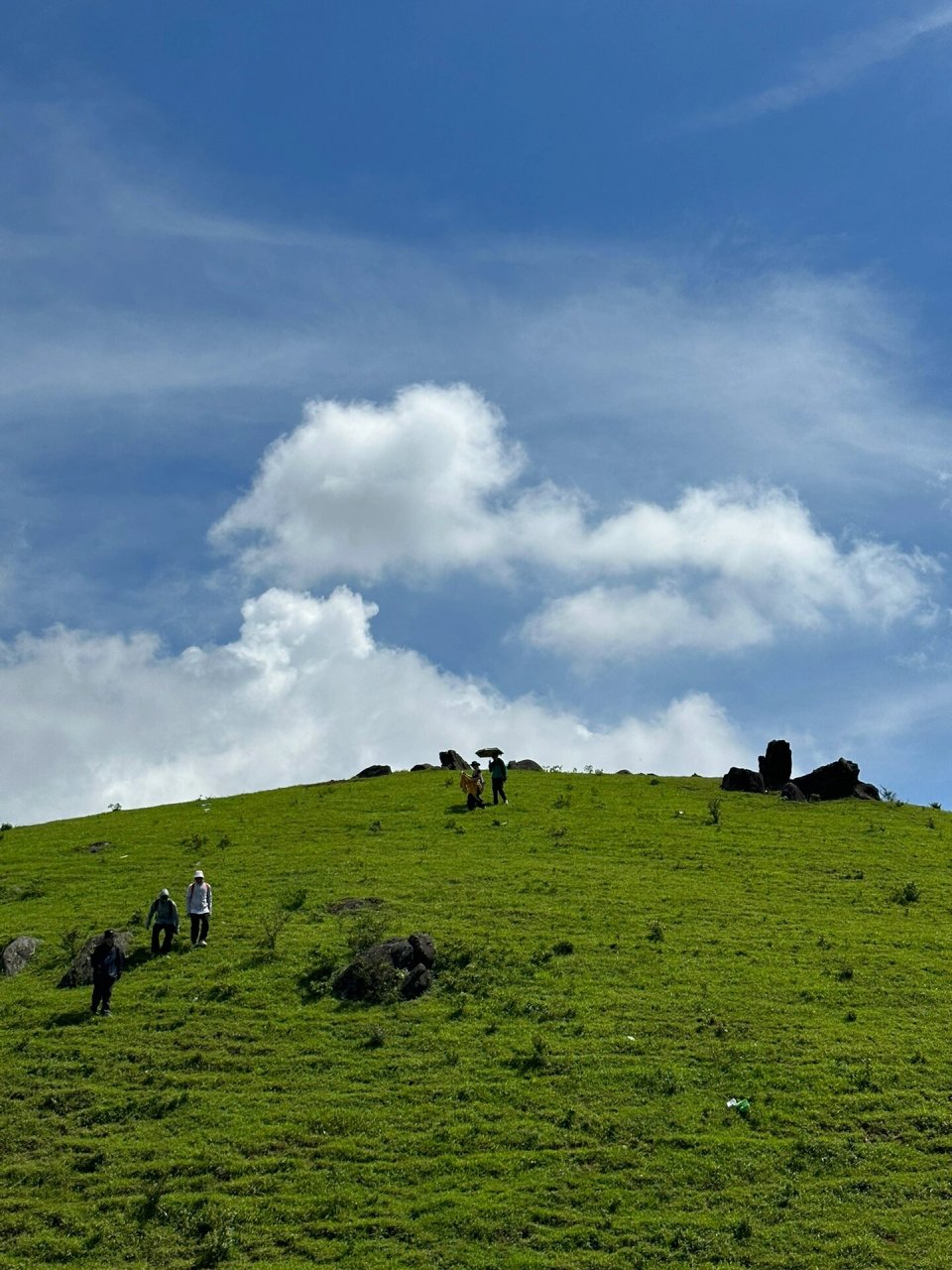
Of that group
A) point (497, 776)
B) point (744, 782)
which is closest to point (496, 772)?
point (497, 776)

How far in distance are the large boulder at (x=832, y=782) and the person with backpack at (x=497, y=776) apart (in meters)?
18.7

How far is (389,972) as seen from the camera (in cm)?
3341

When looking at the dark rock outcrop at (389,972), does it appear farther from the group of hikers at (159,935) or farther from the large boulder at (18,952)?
the large boulder at (18,952)

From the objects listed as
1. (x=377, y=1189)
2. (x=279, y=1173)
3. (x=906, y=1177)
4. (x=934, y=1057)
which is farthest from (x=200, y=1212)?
(x=934, y=1057)

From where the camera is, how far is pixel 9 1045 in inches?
1185

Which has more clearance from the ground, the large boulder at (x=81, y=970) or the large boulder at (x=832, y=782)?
the large boulder at (x=832, y=782)

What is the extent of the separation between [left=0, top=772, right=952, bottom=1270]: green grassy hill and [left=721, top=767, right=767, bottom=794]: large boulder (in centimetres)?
1780

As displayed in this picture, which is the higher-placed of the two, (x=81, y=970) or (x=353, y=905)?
(x=353, y=905)

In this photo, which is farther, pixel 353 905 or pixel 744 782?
pixel 744 782

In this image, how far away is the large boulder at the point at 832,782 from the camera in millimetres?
64875

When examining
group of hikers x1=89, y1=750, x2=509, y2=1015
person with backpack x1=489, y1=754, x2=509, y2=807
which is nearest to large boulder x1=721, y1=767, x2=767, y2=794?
person with backpack x1=489, y1=754, x2=509, y2=807

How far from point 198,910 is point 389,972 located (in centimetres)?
772

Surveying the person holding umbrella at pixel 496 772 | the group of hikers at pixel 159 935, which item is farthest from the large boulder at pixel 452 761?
the group of hikers at pixel 159 935

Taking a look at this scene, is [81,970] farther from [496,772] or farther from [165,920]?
[496,772]
